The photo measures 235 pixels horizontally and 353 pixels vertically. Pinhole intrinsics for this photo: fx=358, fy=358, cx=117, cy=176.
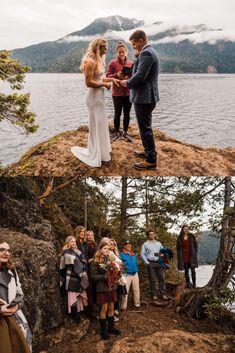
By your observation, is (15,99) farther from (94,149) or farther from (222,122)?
(222,122)

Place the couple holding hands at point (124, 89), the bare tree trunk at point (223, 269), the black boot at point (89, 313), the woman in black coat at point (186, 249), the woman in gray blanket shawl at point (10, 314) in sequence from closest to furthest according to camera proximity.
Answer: the woman in gray blanket shawl at point (10, 314), the couple holding hands at point (124, 89), the black boot at point (89, 313), the bare tree trunk at point (223, 269), the woman in black coat at point (186, 249)

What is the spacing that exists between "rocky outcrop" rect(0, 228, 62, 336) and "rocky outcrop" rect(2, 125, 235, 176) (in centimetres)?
151

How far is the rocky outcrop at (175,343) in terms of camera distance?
587cm

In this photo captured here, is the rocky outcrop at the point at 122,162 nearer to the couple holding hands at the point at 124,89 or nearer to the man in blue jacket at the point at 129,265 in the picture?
the couple holding hands at the point at 124,89

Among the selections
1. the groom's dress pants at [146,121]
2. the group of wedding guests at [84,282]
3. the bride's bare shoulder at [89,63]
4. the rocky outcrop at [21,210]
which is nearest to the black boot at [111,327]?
the group of wedding guests at [84,282]

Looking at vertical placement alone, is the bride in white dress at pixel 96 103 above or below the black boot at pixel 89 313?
above

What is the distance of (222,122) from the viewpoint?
34.9 metres

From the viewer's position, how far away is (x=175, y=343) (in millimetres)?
6121

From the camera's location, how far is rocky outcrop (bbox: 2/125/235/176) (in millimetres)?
7080

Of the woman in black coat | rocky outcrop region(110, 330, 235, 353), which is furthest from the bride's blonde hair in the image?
rocky outcrop region(110, 330, 235, 353)

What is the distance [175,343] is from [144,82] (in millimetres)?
4518

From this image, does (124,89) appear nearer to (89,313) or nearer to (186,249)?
(186,249)

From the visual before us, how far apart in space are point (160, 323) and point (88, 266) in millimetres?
2118

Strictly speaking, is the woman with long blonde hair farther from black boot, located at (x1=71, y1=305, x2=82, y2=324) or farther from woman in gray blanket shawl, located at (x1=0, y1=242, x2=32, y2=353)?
woman in gray blanket shawl, located at (x1=0, y1=242, x2=32, y2=353)
